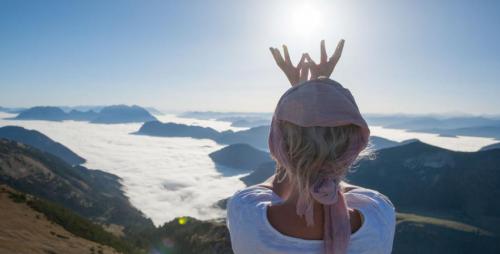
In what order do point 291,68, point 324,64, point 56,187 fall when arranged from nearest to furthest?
point 324,64 → point 291,68 → point 56,187

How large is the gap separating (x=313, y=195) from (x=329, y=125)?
48 cm

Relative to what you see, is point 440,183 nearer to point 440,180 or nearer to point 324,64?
point 440,180

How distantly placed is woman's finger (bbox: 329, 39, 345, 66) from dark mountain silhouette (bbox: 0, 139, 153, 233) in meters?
91.9

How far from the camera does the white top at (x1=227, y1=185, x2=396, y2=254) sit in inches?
93.8

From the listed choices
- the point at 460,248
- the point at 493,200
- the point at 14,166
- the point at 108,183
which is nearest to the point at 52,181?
the point at 14,166

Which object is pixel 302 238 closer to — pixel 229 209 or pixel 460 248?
pixel 229 209

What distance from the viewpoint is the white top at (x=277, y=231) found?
238 cm

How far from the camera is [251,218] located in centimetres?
240

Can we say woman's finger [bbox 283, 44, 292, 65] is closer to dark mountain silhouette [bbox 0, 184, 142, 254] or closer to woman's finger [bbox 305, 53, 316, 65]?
woman's finger [bbox 305, 53, 316, 65]

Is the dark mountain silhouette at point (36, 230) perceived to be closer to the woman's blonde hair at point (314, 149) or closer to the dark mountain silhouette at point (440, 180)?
the woman's blonde hair at point (314, 149)

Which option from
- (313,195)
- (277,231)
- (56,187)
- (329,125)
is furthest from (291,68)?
(56,187)

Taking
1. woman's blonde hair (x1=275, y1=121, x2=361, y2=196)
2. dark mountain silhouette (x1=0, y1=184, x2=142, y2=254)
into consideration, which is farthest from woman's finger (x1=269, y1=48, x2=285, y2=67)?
dark mountain silhouette (x1=0, y1=184, x2=142, y2=254)

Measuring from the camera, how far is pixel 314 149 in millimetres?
2303

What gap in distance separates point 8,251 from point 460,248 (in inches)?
4003
